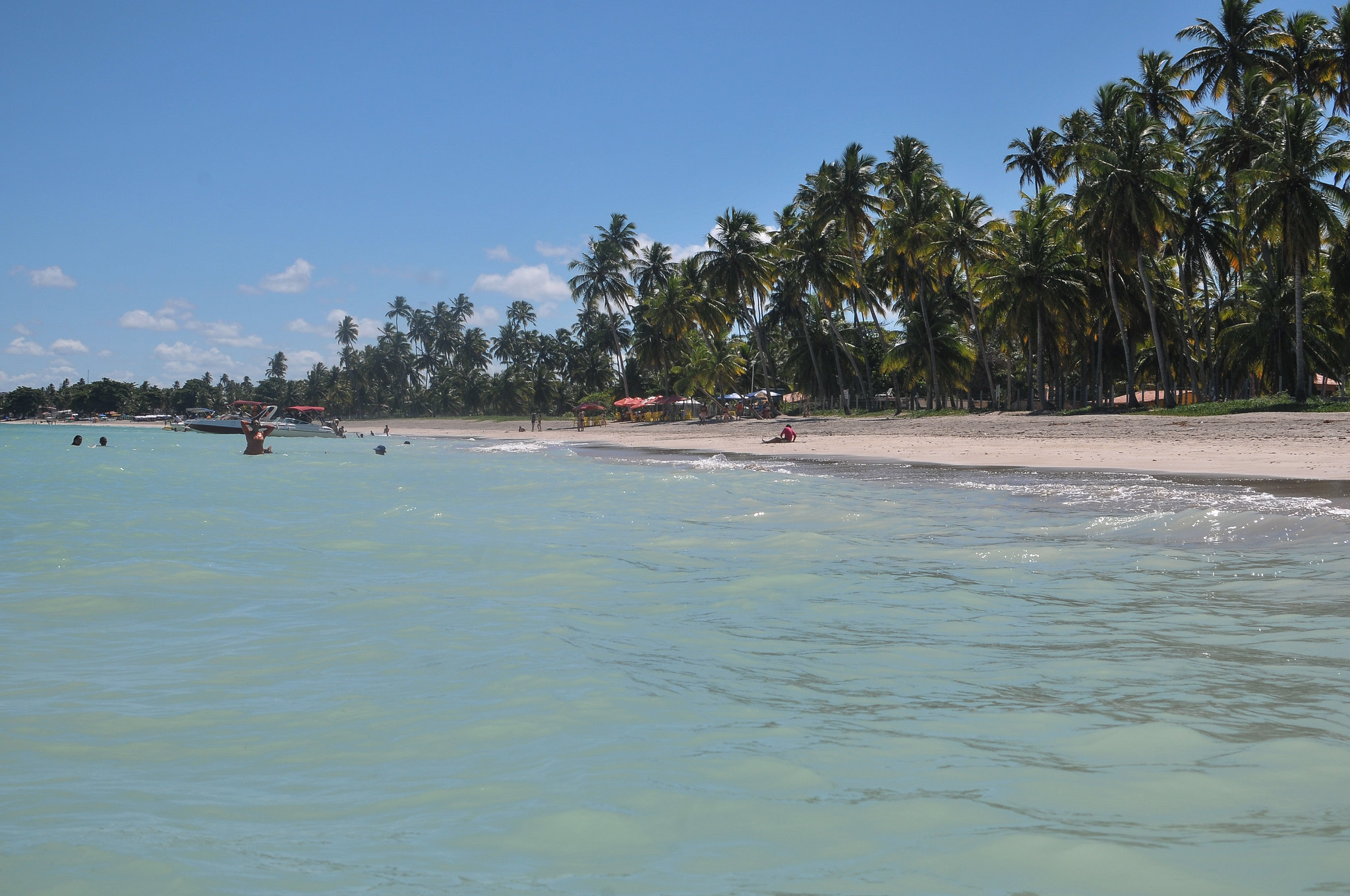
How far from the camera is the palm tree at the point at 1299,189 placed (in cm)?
2736

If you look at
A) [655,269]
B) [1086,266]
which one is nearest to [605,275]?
[655,269]

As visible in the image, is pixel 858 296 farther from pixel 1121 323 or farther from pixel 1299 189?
pixel 1299 189

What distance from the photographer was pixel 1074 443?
2395cm

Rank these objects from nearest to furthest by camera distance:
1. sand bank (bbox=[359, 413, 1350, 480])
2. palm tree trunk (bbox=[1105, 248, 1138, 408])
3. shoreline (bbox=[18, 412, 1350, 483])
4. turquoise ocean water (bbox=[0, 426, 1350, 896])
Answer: turquoise ocean water (bbox=[0, 426, 1350, 896]), shoreline (bbox=[18, 412, 1350, 483]), sand bank (bbox=[359, 413, 1350, 480]), palm tree trunk (bbox=[1105, 248, 1138, 408])

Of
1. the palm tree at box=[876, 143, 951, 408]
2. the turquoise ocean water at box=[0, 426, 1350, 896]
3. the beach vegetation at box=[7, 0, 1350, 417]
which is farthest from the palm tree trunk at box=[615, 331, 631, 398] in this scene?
the turquoise ocean water at box=[0, 426, 1350, 896]

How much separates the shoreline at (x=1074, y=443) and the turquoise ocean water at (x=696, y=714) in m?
7.31

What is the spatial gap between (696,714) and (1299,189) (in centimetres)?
3182

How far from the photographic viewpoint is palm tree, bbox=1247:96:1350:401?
89.8 ft

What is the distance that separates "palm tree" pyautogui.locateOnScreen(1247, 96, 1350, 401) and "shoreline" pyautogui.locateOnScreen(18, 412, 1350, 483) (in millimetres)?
6644

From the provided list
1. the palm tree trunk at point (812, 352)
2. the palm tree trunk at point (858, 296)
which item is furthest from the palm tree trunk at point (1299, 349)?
the palm tree trunk at point (812, 352)

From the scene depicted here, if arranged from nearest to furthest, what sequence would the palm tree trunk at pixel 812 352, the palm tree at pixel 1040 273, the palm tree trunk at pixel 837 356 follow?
the palm tree at pixel 1040 273 < the palm tree trunk at pixel 837 356 < the palm tree trunk at pixel 812 352

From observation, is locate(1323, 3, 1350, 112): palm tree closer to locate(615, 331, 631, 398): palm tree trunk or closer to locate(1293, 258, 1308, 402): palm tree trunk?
locate(1293, 258, 1308, 402): palm tree trunk

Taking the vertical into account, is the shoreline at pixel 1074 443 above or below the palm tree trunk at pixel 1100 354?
below

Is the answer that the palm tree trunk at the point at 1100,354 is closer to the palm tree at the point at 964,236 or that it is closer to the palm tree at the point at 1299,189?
the palm tree at the point at 964,236
